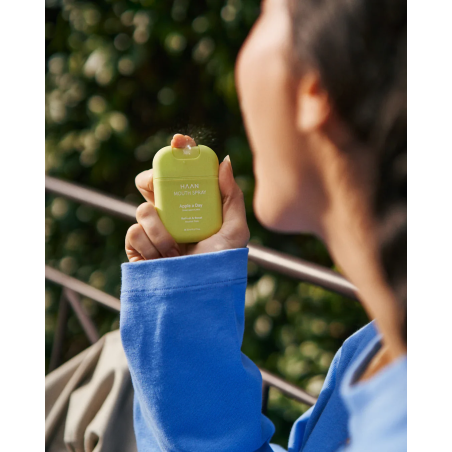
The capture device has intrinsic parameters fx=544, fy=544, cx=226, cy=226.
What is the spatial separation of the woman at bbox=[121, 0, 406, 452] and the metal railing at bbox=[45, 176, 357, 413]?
0.47 ft

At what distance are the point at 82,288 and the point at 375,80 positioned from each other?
728mm

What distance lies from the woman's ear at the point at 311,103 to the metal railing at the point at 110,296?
24 cm

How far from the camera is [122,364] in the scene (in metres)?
0.74

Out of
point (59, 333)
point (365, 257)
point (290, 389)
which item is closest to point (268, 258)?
point (290, 389)

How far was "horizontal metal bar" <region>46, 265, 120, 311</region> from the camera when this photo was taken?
0.96 m

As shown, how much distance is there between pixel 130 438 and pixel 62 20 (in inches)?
24.0

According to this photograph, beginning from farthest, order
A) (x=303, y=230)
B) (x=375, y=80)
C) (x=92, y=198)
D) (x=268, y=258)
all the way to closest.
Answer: (x=92, y=198) < (x=268, y=258) < (x=303, y=230) < (x=375, y=80)

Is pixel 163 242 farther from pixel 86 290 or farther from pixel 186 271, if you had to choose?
pixel 86 290

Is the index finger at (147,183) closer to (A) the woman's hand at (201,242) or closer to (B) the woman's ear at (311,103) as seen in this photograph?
(A) the woman's hand at (201,242)

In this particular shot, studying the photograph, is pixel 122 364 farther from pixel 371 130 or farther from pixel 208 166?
pixel 371 130

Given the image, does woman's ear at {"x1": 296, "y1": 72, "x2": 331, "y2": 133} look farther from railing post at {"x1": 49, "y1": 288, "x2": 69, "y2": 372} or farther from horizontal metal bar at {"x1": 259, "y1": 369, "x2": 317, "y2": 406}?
railing post at {"x1": 49, "y1": 288, "x2": 69, "y2": 372}

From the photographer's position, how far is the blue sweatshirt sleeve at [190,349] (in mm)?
526

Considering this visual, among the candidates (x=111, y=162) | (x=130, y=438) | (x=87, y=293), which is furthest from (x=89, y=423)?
(x=111, y=162)

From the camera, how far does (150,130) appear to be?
2.82ft
